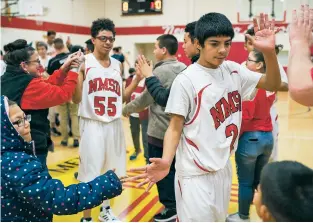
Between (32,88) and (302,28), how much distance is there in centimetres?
206

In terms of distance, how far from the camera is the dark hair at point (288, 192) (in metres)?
1.28

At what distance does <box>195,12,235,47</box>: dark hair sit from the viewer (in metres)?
2.23

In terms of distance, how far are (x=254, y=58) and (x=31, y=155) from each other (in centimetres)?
232

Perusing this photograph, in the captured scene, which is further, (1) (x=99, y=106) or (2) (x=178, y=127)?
(1) (x=99, y=106)

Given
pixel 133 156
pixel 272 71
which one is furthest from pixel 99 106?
pixel 133 156

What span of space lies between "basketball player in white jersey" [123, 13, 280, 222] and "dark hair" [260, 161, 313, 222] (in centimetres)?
88

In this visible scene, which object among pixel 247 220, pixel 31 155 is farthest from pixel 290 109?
pixel 31 155

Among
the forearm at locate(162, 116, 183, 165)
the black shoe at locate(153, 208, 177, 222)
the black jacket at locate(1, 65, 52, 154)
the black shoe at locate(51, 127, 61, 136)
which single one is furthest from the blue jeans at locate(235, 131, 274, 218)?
the black shoe at locate(51, 127, 61, 136)

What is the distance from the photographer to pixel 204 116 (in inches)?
88.1

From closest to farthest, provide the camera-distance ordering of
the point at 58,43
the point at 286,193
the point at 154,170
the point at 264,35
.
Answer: the point at 286,193, the point at 154,170, the point at 264,35, the point at 58,43

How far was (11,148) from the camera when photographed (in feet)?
5.78

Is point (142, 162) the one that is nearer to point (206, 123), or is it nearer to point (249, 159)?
point (249, 159)

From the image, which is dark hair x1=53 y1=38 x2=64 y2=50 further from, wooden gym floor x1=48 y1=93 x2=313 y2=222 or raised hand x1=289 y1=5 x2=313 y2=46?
raised hand x1=289 y1=5 x2=313 y2=46

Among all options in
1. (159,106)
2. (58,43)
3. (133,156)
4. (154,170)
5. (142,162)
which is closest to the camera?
(154,170)
